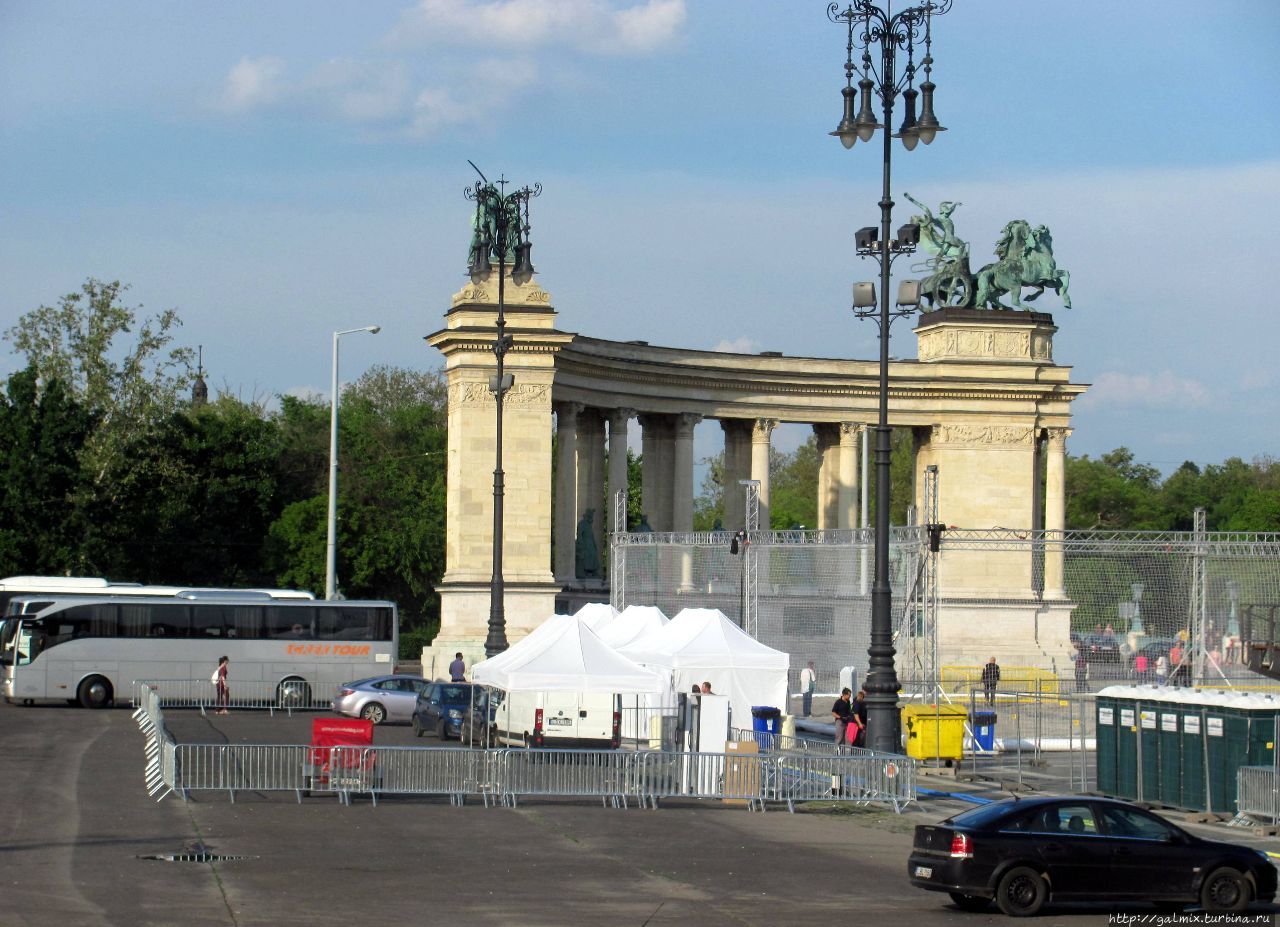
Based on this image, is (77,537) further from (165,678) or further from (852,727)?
(852,727)

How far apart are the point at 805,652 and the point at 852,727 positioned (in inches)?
663

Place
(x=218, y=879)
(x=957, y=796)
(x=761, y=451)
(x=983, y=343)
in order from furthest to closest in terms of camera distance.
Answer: (x=983, y=343), (x=761, y=451), (x=957, y=796), (x=218, y=879)

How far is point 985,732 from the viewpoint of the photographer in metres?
36.1

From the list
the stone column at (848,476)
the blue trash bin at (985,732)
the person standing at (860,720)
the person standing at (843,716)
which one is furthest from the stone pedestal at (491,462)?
the person standing at (843,716)

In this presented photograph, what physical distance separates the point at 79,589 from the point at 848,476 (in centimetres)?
2901

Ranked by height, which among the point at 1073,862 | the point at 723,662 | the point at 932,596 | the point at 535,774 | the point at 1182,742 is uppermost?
the point at 932,596

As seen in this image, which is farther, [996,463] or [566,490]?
[996,463]

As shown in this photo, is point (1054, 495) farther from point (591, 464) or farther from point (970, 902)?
point (970, 902)

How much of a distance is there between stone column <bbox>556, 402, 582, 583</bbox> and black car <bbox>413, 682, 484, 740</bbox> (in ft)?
72.1

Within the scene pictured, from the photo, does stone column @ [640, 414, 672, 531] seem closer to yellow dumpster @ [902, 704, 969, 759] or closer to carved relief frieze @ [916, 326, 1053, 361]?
carved relief frieze @ [916, 326, 1053, 361]

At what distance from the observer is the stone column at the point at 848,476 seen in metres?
70.3

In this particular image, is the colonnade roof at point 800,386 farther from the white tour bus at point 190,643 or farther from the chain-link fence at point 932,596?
the white tour bus at point 190,643

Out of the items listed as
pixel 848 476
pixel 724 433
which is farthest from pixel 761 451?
pixel 848 476

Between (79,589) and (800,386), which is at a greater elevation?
(800,386)
